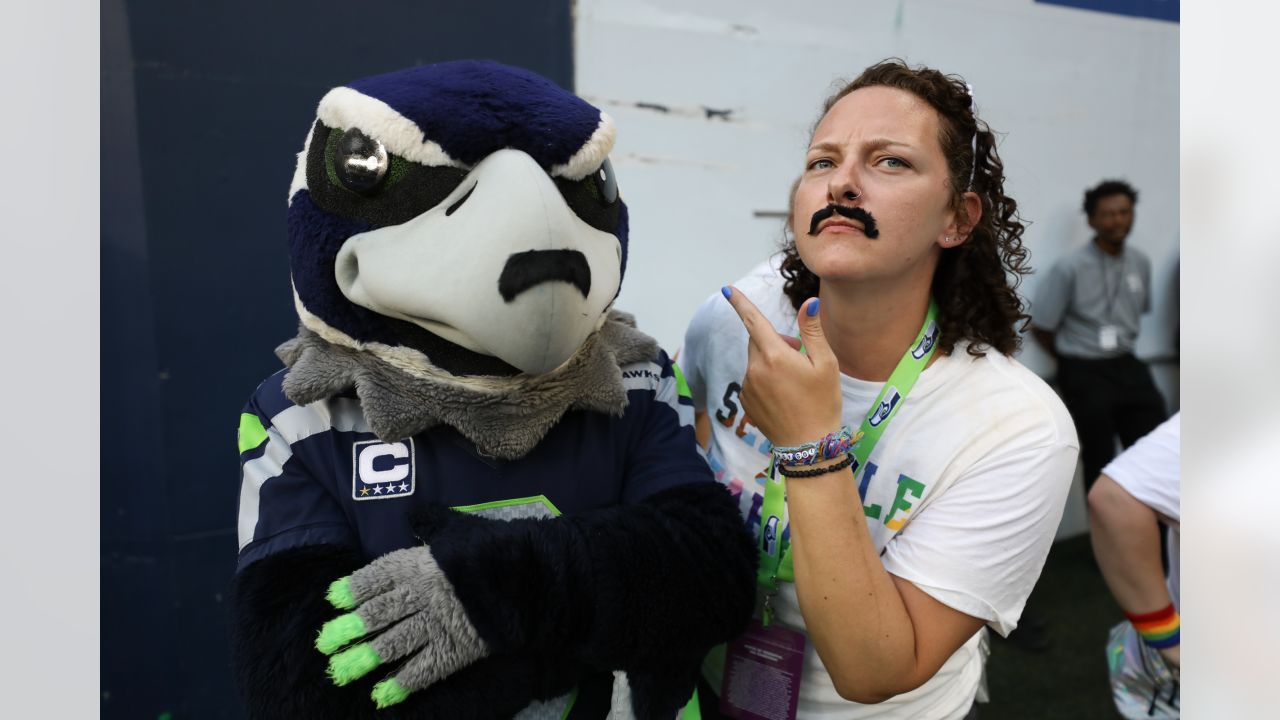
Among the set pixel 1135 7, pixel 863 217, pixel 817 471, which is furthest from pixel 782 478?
pixel 1135 7

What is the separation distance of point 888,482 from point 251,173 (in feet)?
6.18

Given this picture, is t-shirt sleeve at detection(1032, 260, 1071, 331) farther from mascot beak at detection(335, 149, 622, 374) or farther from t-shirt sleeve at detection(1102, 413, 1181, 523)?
mascot beak at detection(335, 149, 622, 374)

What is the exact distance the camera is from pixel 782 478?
138 cm

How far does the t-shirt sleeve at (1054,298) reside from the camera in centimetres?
432

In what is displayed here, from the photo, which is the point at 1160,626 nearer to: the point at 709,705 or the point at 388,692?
→ the point at 709,705

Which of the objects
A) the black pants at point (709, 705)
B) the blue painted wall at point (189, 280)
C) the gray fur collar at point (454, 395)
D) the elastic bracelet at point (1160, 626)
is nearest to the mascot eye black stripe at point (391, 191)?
the gray fur collar at point (454, 395)

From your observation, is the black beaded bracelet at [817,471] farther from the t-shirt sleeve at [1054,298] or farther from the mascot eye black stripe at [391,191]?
the t-shirt sleeve at [1054,298]

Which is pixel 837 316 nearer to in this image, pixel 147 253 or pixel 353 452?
pixel 353 452

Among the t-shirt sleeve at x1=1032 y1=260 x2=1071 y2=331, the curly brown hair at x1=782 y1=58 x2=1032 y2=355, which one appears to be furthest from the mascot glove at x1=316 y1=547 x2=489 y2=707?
the t-shirt sleeve at x1=1032 y1=260 x2=1071 y2=331

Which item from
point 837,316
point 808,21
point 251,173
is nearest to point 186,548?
point 251,173

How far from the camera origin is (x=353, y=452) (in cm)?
110

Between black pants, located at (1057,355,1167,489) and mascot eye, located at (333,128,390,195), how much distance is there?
13.3ft

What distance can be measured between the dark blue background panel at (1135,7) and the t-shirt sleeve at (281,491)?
4.26 m

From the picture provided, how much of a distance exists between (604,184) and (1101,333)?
3.84 m
